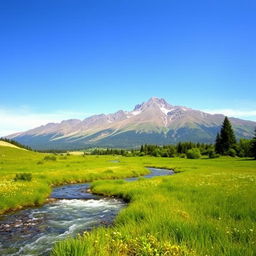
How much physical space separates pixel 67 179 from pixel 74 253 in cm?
3980

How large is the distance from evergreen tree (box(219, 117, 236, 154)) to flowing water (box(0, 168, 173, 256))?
106 metres

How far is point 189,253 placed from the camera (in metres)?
7.13

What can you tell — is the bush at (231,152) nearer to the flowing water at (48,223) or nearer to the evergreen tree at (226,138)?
the evergreen tree at (226,138)

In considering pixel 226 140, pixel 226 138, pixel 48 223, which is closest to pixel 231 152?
pixel 226 140

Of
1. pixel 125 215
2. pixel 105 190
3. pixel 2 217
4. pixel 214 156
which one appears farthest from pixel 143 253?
pixel 214 156

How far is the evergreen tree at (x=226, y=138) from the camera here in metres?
119

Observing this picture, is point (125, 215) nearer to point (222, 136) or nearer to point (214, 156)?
point (214, 156)

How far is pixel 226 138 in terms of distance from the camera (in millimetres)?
119688

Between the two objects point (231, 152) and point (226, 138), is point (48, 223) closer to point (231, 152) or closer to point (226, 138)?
point (231, 152)

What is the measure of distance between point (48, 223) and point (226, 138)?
116529 mm

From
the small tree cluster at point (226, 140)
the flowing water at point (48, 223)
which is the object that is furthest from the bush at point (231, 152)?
the flowing water at point (48, 223)

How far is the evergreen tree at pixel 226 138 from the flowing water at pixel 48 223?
106 m

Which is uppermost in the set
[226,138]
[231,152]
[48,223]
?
[226,138]

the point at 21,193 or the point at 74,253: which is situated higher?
the point at 74,253
